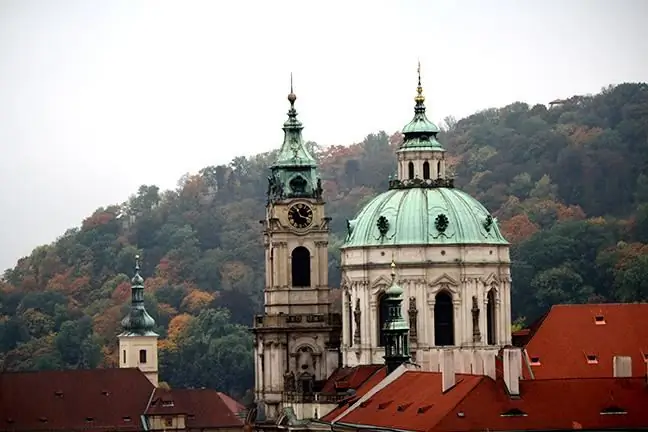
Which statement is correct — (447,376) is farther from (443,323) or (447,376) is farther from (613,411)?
(443,323)

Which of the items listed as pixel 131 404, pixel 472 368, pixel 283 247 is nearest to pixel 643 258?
pixel 131 404

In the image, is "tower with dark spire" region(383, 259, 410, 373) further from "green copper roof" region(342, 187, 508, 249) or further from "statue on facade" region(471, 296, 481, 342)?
"green copper roof" region(342, 187, 508, 249)

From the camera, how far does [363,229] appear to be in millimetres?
138625

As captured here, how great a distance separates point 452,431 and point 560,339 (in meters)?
34.2

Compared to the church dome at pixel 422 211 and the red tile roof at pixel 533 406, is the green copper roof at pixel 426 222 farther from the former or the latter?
the red tile roof at pixel 533 406

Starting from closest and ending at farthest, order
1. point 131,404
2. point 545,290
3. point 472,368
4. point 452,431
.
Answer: point 452,431 < point 472,368 < point 131,404 < point 545,290

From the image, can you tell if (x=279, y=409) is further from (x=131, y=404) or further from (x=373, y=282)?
(x=131, y=404)

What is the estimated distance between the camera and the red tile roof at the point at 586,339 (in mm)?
135875

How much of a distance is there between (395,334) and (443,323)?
6326mm

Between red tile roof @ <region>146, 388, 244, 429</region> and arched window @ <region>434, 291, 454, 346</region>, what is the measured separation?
37.6m

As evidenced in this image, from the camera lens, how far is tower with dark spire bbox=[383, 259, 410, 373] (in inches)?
5118

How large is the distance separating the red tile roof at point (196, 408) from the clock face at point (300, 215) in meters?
29.2

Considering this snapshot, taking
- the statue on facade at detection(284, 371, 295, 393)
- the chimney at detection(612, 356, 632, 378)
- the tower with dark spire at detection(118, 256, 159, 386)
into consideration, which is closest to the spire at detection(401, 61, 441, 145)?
the statue on facade at detection(284, 371, 295, 393)

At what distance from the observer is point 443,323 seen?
136 m
